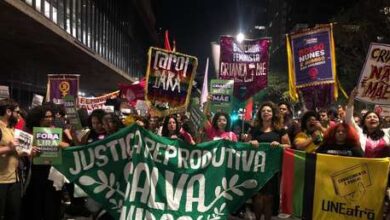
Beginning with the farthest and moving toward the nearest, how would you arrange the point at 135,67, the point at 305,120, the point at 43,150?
the point at 135,67 → the point at 305,120 → the point at 43,150

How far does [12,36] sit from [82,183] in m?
12.3

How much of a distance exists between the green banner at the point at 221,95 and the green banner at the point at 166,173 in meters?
3.76

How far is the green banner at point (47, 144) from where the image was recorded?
607 cm

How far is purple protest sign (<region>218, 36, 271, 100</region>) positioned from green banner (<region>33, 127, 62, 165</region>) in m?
5.36

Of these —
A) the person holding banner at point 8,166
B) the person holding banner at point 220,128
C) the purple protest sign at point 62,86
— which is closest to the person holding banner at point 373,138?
the person holding banner at point 220,128

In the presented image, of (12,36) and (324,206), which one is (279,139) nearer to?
(324,206)

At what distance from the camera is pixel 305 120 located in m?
8.02

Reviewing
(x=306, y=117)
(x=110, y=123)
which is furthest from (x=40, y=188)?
(x=306, y=117)

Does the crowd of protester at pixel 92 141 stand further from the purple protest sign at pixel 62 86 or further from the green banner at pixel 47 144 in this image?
the purple protest sign at pixel 62 86

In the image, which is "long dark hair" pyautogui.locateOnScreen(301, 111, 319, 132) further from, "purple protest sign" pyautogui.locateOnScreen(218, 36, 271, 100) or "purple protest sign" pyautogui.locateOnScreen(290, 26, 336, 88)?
"purple protest sign" pyautogui.locateOnScreen(218, 36, 271, 100)

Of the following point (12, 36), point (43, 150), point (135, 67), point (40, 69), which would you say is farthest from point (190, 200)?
point (135, 67)

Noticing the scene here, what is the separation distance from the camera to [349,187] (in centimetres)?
623

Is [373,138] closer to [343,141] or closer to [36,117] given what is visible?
[343,141]

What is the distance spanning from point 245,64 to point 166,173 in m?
5.00
